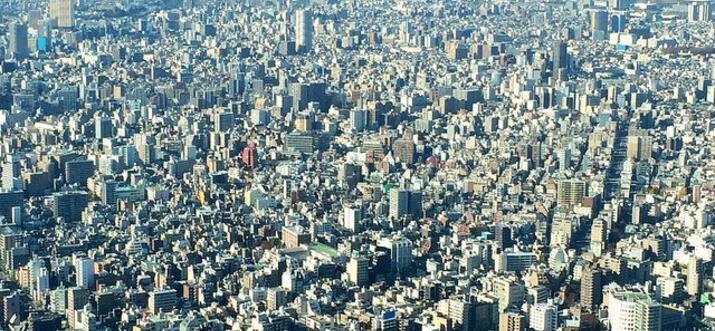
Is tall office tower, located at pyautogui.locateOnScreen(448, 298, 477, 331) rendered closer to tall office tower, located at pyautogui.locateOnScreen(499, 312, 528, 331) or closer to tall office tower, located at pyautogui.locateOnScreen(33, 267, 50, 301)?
tall office tower, located at pyautogui.locateOnScreen(499, 312, 528, 331)

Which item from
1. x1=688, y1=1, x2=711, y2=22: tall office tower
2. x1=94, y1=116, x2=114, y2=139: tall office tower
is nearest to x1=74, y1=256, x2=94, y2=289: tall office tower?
x1=94, y1=116, x2=114, y2=139: tall office tower

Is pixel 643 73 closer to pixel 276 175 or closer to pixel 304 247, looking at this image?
pixel 276 175

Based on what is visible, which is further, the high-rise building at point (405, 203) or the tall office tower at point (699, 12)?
the tall office tower at point (699, 12)

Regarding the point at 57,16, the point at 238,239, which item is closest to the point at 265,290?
the point at 238,239

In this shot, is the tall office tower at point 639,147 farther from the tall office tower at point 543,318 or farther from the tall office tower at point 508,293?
the tall office tower at point 543,318

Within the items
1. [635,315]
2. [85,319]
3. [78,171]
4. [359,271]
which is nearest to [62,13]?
[78,171]

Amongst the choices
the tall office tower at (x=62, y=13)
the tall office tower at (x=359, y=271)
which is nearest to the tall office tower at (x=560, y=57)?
the tall office tower at (x=62, y=13)

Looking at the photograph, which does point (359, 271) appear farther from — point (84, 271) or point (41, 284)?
point (41, 284)
